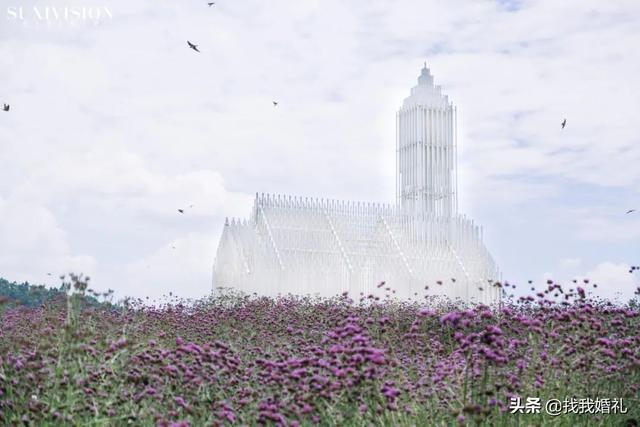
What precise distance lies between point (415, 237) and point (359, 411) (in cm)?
2735

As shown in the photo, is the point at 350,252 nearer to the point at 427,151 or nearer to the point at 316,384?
the point at 427,151

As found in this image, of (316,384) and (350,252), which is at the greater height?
(350,252)

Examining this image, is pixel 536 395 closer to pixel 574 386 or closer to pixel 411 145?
pixel 574 386

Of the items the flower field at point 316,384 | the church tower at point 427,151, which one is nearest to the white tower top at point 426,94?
the church tower at point 427,151

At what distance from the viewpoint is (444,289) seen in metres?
31.7

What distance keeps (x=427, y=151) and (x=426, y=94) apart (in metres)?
2.63

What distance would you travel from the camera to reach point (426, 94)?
38.5m

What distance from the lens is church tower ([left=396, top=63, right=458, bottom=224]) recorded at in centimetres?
3766

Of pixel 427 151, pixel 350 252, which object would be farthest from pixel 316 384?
pixel 427 151

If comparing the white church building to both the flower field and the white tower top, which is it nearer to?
the white tower top

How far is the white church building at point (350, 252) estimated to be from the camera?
28125mm

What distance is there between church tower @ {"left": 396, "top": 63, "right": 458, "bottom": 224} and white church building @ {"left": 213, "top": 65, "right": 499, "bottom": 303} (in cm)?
164

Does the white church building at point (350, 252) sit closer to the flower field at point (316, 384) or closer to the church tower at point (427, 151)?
the church tower at point (427, 151)

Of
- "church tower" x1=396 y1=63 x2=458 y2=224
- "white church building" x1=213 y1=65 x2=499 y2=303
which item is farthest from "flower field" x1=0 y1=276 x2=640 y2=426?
"church tower" x1=396 y1=63 x2=458 y2=224
